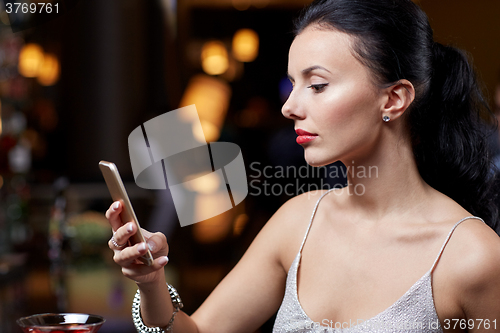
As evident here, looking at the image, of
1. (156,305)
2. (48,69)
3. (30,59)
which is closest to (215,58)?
(48,69)

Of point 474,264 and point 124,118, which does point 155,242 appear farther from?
point 124,118

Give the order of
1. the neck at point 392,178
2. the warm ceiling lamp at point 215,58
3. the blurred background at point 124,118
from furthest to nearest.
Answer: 1. the warm ceiling lamp at point 215,58
2. the blurred background at point 124,118
3. the neck at point 392,178

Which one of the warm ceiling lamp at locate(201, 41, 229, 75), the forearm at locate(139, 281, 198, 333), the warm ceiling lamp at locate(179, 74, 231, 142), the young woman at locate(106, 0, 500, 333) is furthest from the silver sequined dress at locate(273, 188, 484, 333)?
the warm ceiling lamp at locate(201, 41, 229, 75)

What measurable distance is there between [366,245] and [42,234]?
373cm

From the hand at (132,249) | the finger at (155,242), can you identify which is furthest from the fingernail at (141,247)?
the finger at (155,242)

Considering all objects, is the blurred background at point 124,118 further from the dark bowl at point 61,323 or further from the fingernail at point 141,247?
the fingernail at point 141,247

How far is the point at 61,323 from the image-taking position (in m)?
1.05

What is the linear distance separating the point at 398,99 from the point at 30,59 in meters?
7.07

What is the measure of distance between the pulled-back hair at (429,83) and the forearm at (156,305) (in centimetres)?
70

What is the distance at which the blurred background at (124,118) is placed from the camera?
7.94 feet

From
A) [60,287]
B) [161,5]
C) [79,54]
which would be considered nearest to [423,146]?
[60,287]

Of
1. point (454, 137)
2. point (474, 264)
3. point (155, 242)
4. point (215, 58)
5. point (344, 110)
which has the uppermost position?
point (215, 58)

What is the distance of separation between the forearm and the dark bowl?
139 millimetres

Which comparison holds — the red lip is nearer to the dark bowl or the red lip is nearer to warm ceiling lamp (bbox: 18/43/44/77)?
the dark bowl
